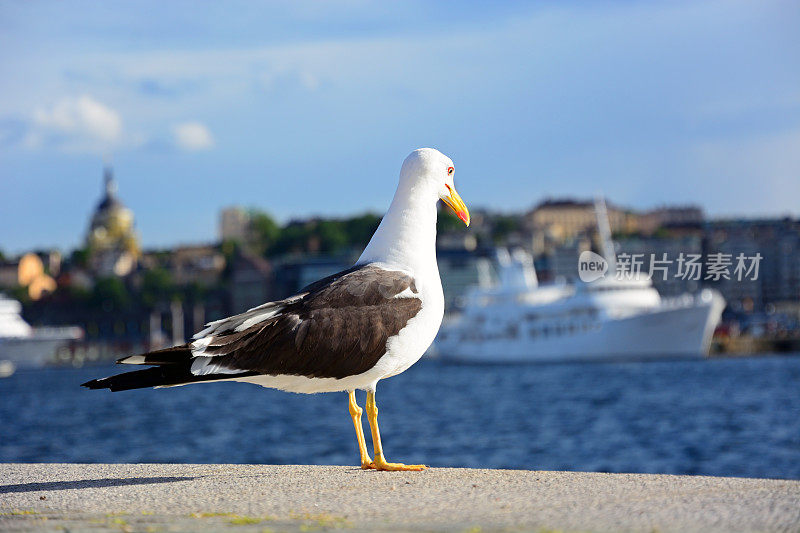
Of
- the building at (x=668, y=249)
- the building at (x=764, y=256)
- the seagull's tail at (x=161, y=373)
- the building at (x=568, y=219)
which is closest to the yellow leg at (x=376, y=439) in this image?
the seagull's tail at (x=161, y=373)

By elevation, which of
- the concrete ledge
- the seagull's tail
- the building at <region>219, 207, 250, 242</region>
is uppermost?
the building at <region>219, 207, 250, 242</region>

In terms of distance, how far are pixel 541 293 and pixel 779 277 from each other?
4553 centimetres

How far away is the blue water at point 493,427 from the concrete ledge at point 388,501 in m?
11.5

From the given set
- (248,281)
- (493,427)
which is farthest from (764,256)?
(493,427)

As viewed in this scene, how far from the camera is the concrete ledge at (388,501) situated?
342 centimetres

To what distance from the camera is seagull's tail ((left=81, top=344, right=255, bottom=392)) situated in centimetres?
414

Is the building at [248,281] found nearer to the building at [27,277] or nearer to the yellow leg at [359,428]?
the building at [27,277]

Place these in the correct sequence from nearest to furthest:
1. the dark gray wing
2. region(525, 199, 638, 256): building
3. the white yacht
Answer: the dark gray wing
the white yacht
region(525, 199, 638, 256): building

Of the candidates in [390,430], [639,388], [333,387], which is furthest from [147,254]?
[333,387]

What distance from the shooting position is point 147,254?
15550 centimetres

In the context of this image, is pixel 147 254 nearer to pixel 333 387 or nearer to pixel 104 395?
pixel 104 395

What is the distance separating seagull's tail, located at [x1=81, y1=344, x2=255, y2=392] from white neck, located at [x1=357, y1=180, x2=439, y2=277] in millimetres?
963

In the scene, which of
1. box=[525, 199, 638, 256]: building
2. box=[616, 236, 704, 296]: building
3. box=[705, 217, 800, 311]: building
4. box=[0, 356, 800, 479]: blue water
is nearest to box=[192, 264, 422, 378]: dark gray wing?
box=[0, 356, 800, 479]: blue water

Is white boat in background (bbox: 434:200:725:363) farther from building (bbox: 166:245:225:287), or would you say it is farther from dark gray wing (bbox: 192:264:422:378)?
building (bbox: 166:245:225:287)
